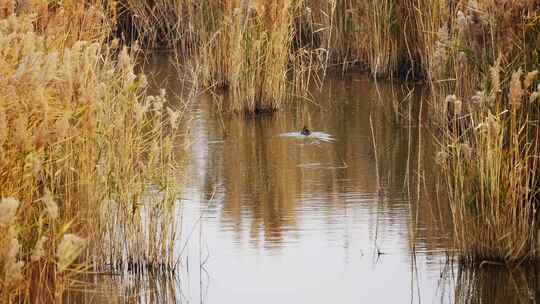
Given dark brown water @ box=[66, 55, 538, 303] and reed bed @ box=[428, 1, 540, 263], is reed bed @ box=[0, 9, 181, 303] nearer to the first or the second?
dark brown water @ box=[66, 55, 538, 303]

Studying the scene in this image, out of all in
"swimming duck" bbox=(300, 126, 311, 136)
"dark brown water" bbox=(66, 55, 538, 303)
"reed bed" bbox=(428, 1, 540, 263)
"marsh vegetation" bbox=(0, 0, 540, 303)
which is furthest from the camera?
"swimming duck" bbox=(300, 126, 311, 136)

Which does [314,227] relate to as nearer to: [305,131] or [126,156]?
[126,156]

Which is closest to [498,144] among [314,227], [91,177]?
[314,227]

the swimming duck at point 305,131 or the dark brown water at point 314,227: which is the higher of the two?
the swimming duck at point 305,131

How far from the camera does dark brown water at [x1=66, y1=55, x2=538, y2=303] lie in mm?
5109

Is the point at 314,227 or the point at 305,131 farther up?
the point at 305,131

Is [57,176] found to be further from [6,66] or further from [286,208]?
[286,208]

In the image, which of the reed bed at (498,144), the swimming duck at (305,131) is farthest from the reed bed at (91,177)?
the swimming duck at (305,131)

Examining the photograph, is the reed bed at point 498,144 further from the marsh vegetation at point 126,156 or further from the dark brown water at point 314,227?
the dark brown water at point 314,227

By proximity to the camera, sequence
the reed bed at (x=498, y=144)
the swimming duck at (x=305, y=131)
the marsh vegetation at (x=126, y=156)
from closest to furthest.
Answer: the marsh vegetation at (x=126, y=156)
the reed bed at (x=498, y=144)
the swimming duck at (x=305, y=131)

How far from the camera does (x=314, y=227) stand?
601 cm

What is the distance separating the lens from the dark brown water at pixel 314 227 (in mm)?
5109

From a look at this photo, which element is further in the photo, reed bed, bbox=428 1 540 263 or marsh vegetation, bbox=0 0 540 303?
reed bed, bbox=428 1 540 263

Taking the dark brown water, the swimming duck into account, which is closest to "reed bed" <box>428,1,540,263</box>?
the dark brown water
